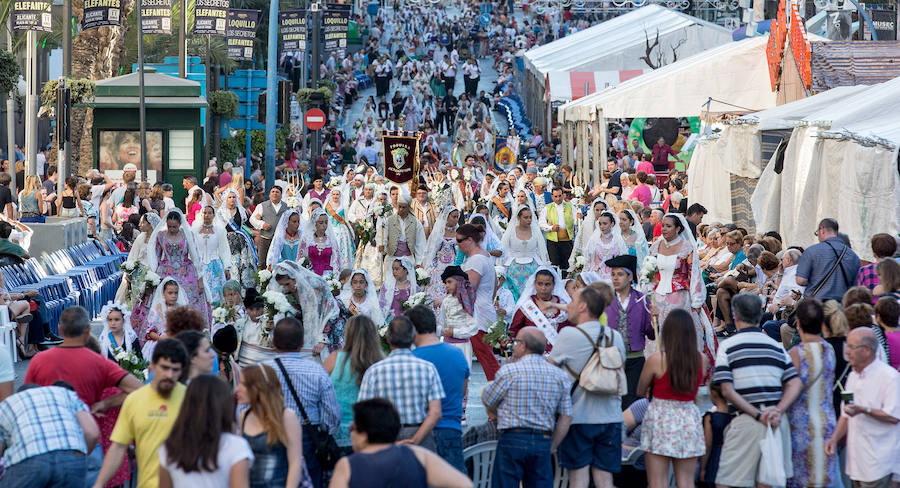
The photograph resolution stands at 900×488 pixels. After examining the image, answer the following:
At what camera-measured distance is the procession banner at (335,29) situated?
129ft

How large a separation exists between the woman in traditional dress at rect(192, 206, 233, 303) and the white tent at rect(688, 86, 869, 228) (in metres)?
6.18

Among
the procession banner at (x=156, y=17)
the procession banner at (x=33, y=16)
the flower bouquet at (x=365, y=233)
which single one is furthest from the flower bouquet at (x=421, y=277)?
the procession banner at (x=156, y=17)

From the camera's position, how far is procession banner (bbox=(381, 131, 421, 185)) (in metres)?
21.8

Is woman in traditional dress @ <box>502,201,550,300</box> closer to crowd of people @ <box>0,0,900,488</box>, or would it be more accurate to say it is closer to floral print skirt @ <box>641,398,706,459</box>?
crowd of people @ <box>0,0,900,488</box>

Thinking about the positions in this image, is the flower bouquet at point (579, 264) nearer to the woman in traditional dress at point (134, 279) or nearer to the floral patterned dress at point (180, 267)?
the floral patterned dress at point (180, 267)

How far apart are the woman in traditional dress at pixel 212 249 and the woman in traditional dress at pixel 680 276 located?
509 centimetres

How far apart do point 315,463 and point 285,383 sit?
1.76ft

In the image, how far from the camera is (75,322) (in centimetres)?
762

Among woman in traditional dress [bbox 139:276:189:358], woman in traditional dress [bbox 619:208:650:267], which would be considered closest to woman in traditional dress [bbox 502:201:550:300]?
woman in traditional dress [bbox 619:208:650:267]

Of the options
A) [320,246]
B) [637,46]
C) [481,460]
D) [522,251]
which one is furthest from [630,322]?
[637,46]

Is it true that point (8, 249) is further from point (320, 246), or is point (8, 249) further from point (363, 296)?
point (363, 296)

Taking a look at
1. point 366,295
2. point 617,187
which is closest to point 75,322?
point 366,295

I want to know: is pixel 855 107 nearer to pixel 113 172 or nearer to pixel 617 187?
pixel 617 187

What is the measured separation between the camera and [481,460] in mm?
8906
